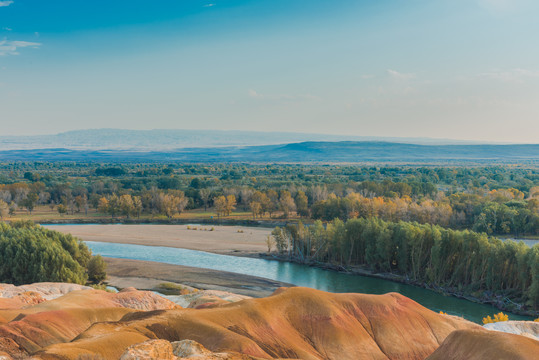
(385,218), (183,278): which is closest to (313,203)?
(385,218)

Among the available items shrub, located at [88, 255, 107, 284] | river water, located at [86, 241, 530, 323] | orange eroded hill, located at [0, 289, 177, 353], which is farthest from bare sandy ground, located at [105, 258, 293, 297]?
orange eroded hill, located at [0, 289, 177, 353]

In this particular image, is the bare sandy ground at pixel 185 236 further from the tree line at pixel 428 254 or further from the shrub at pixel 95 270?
the shrub at pixel 95 270

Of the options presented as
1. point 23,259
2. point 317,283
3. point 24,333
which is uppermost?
point 24,333

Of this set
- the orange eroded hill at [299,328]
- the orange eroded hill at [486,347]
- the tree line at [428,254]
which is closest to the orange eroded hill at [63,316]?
the orange eroded hill at [299,328]

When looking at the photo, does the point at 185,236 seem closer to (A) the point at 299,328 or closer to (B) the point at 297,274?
(B) the point at 297,274

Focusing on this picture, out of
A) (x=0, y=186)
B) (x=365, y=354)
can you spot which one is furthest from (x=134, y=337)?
(x=0, y=186)

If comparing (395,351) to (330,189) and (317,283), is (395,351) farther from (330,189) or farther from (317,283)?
(330,189)

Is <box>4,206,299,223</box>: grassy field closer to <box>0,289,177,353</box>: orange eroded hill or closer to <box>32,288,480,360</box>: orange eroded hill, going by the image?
<box>0,289,177,353</box>: orange eroded hill
